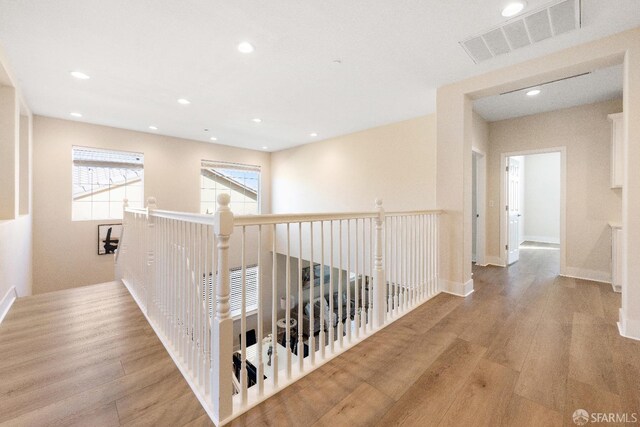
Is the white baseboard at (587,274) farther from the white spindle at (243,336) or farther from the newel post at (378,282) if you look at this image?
the white spindle at (243,336)

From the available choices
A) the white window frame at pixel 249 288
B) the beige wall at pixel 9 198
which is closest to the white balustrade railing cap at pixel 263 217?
the beige wall at pixel 9 198

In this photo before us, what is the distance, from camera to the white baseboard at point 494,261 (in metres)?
4.59

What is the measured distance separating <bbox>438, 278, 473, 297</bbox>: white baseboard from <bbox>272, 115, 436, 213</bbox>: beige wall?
60.5 inches

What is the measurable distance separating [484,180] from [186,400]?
5122 millimetres

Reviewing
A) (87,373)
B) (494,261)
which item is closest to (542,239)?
(494,261)

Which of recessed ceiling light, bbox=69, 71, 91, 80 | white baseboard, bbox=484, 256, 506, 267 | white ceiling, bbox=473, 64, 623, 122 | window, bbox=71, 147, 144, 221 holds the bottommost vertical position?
white baseboard, bbox=484, 256, 506, 267

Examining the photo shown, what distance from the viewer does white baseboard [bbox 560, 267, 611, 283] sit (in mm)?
3639

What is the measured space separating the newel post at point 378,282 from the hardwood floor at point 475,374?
0.12 meters

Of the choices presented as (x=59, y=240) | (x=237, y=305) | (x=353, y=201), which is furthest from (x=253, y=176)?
(x=59, y=240)

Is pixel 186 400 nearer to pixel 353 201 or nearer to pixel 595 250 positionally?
pixel 353 201

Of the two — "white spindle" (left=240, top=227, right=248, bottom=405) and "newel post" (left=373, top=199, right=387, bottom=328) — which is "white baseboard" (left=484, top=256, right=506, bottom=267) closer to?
"newel post" (left=373, top=199, right=387, bottom=328)

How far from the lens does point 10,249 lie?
2887 millimetres

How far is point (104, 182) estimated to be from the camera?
5012 mm

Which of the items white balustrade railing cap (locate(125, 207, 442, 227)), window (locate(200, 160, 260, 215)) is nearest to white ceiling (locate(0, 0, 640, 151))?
white balustrade railing cap (locate(125, 207, 442, 227))
